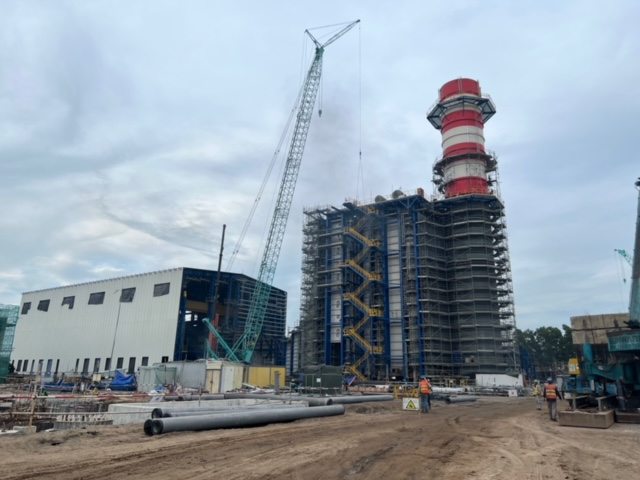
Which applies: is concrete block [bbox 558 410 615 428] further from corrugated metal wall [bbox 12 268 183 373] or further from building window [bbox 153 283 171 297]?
building window [bbox 153 283 171 297]

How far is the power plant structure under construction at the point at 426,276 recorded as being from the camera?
57.6 m

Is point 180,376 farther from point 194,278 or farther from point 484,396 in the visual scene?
point 484,396

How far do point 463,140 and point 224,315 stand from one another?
4459cm

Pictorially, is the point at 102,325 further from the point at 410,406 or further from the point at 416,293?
the point at 410,406

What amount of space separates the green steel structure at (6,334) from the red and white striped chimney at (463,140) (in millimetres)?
56931

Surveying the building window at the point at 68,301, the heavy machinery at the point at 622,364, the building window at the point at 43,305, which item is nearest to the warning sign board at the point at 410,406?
the heavy machinery at the point at 622,364

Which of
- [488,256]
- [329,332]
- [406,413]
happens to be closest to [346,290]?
[329,332]

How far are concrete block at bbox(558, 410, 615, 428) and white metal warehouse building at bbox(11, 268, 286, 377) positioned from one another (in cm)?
5197

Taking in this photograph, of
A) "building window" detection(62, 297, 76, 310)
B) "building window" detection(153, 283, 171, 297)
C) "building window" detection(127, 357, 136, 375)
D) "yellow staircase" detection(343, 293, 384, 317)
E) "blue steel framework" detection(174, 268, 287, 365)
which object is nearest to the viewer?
"yellow staircase" detection(343, 293, 384, 317)

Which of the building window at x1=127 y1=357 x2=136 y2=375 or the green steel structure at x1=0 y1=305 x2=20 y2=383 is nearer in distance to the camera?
the green steel structure at x1=0 y1=305 x2=20 y2=383

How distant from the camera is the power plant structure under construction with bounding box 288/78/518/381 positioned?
57.6 m

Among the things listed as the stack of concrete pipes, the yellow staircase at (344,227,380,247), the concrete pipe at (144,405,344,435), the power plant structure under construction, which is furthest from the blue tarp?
the yellow staircase at (344,227,380,247)

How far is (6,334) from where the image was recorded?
50.1m

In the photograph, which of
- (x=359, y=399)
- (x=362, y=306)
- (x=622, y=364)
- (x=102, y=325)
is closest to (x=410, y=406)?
(x=359, y=399)
